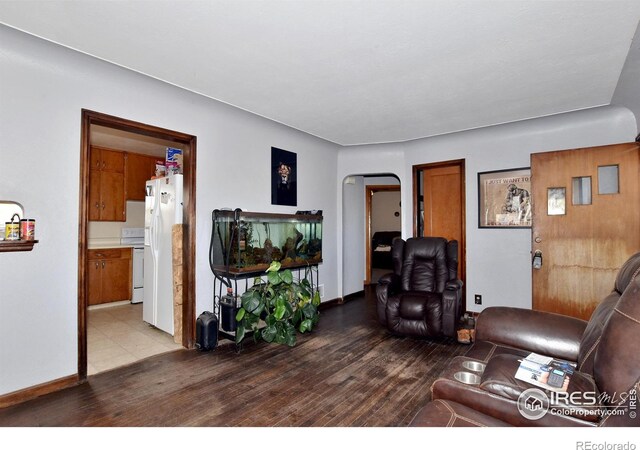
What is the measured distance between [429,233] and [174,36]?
4.02 meters

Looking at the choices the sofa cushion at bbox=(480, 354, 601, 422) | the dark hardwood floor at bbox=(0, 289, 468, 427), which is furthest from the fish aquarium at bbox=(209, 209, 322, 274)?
the sofa cushion at bbox=(480, 354, 601, 422)

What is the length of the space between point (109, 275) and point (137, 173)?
1.65 meters

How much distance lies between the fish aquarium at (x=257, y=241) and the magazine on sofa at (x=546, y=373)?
2.44 m

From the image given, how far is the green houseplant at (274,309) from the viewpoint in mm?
3098

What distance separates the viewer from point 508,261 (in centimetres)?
400

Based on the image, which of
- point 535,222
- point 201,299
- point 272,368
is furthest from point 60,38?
point 535,222

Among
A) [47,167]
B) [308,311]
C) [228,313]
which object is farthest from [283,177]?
[47,167]

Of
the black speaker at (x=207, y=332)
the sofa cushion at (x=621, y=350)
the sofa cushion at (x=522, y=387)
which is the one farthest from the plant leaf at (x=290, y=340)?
the sofa cushion at (x=621, y=350)

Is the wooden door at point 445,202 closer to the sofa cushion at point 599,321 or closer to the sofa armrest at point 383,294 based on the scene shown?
the sofa armrest at point 383,294

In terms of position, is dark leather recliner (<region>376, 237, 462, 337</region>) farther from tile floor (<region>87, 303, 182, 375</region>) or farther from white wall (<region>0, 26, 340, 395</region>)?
white wall (<region>0, 26, 340, 395</region>)

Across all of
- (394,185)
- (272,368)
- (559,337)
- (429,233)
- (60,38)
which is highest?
(60,38)

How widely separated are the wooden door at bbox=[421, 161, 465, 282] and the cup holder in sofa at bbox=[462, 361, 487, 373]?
9.91 ft

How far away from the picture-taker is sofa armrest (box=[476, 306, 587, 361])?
174cm

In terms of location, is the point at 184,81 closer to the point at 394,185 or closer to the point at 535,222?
the point at 535,222
